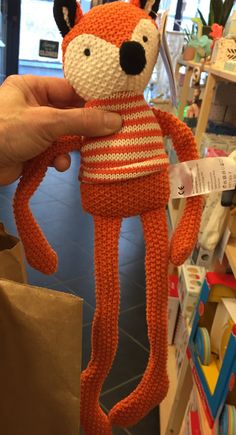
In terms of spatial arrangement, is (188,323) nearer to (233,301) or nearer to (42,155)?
(233,301)

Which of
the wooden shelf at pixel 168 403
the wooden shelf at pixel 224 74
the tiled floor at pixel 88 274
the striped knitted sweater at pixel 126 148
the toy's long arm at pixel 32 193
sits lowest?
the tiled floor at pixel 88 274

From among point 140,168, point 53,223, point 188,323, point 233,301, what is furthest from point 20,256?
point 53,223

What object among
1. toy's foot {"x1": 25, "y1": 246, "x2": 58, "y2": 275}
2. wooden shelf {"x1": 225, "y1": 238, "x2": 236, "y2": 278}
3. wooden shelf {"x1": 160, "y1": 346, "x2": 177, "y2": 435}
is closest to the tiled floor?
wooden shelf {"x1": 160, "y1": 346, "x2": 177, "y2": 435}

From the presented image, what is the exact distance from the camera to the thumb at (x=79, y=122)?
55cm

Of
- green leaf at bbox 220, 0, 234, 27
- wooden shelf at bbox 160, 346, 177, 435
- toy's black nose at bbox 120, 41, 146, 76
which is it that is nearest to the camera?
toy's black nose at bbox 120, 41, 146, 76

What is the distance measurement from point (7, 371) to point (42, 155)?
0.31 m

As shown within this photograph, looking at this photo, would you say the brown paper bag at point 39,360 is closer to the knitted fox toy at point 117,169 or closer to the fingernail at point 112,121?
the knitted fox toy at point 117,169

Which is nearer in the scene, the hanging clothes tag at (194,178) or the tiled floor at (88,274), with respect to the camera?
the hanging clothes tag at (194,178)

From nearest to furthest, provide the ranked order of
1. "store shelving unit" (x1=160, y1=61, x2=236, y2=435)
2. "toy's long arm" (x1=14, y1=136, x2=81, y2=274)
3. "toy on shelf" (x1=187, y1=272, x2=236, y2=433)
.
Result: "toy's long arm" (x1=14, y1=136, x2=81, y2=274)
"toy on shelf" (x1=187, y1=272, x2=236, y2=433)
"store shelving unit" (x1=160, y1=61, x2=236, y2=435)

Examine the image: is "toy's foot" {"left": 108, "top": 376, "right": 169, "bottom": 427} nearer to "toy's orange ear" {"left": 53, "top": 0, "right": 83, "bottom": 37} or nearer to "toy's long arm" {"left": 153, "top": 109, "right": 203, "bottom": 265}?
"toy's long arm" {"left": 153, "top": 109, "right": 203, "bottom": 265}

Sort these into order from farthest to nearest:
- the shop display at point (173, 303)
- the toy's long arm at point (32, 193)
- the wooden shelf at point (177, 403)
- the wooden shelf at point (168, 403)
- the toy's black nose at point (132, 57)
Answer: the shop display at point (173, 303) < the wooden shelf at point (168, 403) < the wooden shelf at point (177, 403) < the toy's long arm at point (32, 193) < the toy's black nose at point (132, 57)

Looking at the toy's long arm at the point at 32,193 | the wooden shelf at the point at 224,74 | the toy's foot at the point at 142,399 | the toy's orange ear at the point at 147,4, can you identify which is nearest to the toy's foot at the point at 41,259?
the toy's long arm at the point at 32,193

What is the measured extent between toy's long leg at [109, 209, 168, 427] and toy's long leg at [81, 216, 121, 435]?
0.16 feet

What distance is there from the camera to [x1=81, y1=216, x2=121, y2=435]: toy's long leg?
60 cm
